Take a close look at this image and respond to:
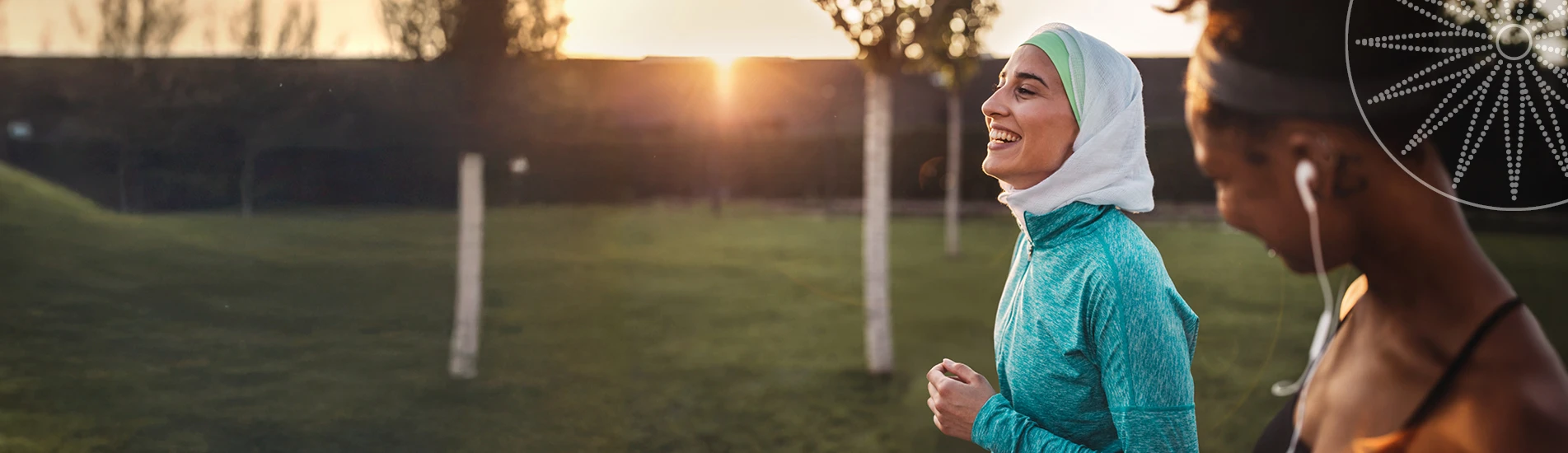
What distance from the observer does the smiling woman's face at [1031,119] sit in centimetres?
143

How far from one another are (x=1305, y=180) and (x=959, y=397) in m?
0.57

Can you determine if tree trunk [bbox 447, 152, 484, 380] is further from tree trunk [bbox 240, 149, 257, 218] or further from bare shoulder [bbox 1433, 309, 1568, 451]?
tree trunk [bbox 240, 149, 257, 218]

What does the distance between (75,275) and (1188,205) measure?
1268cm

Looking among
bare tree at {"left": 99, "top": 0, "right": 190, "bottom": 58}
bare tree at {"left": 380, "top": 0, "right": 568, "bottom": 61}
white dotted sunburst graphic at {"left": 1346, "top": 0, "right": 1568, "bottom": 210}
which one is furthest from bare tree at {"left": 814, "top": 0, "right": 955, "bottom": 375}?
bare tree at {"left": 99, "top": 0, "right": 190, "bottom": 58}

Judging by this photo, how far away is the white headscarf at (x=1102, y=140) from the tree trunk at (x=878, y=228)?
408 centimetres

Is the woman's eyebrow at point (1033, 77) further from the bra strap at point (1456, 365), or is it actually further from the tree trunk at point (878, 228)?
the tree trunk at point (878, 228)

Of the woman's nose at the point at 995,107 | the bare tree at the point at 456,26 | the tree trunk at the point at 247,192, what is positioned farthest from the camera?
the tree trunk at the point at 247,192

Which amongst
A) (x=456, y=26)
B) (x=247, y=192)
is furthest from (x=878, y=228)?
(x=247, y=192)

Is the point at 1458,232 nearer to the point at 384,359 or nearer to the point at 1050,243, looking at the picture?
the point at 1050,243

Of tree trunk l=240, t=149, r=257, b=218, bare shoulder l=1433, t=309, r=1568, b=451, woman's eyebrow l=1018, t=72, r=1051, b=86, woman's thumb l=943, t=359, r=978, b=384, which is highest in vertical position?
woman's eyebrow l=1018, t=72, r=1051, b=86

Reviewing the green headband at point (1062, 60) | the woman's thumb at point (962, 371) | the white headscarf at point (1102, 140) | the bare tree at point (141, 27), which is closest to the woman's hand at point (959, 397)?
the woman's thumb at point (962, 371)

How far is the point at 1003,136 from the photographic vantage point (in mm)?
1501

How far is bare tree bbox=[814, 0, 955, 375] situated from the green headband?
3.86 metres

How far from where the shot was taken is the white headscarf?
4.56 ft
